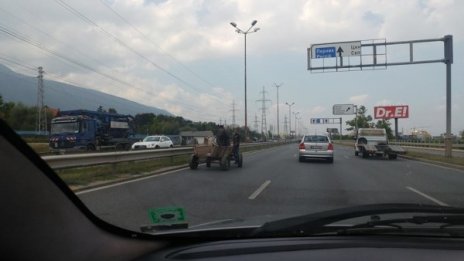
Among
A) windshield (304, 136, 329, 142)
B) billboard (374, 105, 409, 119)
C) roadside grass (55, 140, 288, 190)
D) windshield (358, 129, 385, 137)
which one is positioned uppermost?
billboard (374, 105, 409, 119)

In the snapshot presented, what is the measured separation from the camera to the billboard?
93.3m

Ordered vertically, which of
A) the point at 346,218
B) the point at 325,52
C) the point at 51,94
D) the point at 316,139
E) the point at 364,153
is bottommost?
the point at 364,153

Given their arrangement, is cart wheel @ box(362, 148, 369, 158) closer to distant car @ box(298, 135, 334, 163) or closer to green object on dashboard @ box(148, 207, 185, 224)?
distant car @ box(298, 135, 334, 163)

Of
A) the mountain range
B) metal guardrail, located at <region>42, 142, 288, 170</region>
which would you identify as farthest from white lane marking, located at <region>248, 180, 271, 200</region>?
metal guardrail, located at <region>42, 142, 288, 170</region>

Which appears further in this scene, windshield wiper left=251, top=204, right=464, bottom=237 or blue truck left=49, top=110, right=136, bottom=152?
blue truck left=49, top=110, right=136, bottom=152

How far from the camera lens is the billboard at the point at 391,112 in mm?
93312

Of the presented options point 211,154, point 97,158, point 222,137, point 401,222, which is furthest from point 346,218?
point 222,137

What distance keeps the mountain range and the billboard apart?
88.9 m

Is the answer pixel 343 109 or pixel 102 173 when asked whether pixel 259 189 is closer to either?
pixel 102 173

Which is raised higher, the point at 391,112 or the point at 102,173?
the point at 391,112

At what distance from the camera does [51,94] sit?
6.23 metres

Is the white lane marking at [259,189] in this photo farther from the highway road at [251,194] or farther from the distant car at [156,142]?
the distant car at [156,142]

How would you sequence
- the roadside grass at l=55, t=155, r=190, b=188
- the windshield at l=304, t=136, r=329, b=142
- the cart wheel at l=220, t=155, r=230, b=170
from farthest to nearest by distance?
the windshield at l=304, t=136, r=329, b=142 < the cart wheel at l=220, t=155, r=230, b=170 < the roadside grass at l=55, t=155, r=190, b=188

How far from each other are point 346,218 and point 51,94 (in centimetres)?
409
